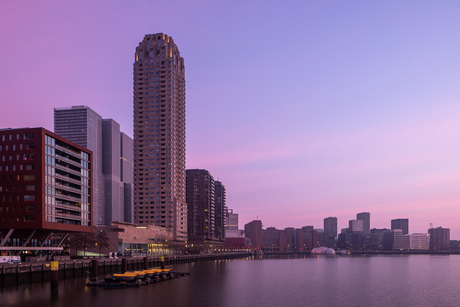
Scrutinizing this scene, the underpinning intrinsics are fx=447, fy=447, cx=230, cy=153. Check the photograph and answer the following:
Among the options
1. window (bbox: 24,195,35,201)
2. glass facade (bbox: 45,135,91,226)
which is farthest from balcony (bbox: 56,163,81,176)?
window (bbox: 24,195,35,201)

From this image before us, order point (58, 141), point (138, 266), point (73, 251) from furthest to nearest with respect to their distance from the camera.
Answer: point (73, 251), point (138, 266), point (58, 141)

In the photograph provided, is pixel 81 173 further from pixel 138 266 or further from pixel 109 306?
pixel 109 306

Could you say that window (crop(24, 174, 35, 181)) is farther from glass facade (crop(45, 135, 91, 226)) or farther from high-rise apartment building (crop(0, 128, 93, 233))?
glass facade (crop(45, 135, 91, 226))

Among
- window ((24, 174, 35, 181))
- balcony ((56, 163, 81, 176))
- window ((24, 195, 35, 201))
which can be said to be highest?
balcony ((56, 163, 81, 176))

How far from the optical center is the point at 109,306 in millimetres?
66938

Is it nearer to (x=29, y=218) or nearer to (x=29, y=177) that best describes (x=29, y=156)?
(x=29, y=177)

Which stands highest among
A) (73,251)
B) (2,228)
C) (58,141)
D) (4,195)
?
(58,141)

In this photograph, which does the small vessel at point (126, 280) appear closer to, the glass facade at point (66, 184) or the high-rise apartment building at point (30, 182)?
the high-rise apartment building at point (30, 182)

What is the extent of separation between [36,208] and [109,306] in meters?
69.1

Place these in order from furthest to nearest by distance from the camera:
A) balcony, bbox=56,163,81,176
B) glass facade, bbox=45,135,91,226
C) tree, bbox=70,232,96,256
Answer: tree, bbox=70,232,96,256 < balcony, bbox=56,163,81,176 < glass facade, bbox=45,135,91,226

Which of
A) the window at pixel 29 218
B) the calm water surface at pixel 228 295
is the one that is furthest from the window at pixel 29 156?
the calm water surface at pixel 228 295

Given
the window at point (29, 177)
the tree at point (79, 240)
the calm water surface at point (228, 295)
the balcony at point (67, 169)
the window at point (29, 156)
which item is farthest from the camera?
the tree at point (79, 240)

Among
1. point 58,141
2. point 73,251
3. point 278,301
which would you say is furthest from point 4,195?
point 278,301

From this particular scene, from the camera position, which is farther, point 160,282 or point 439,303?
point 160,282
